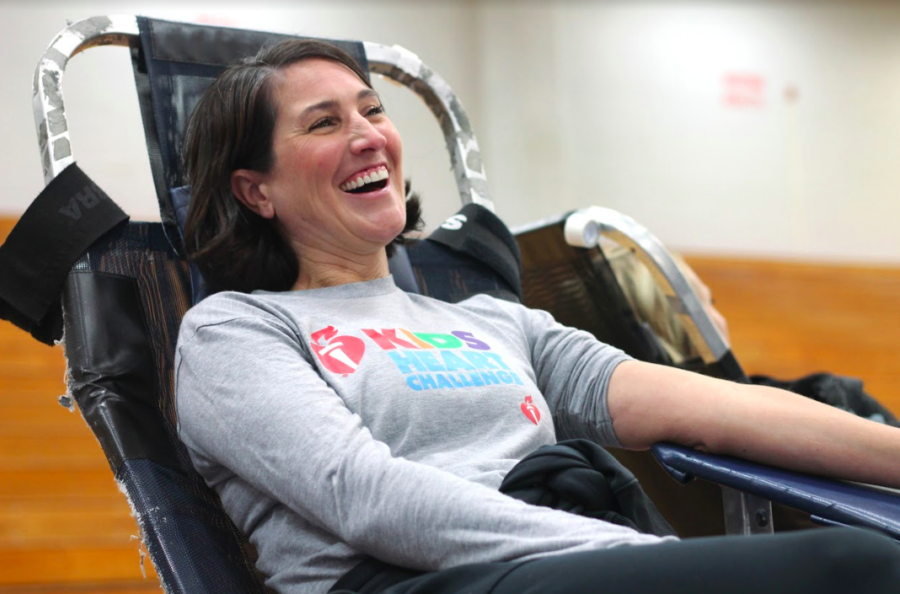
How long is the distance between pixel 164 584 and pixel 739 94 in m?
4.76

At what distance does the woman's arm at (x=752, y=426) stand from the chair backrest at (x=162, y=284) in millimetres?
450

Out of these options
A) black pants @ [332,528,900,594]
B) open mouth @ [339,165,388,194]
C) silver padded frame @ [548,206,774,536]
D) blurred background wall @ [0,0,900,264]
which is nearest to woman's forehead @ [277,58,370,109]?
open mouth @ [339,165,388,194]

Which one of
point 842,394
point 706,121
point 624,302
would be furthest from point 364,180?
point 706,121

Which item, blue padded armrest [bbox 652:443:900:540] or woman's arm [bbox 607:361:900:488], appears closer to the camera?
blue padded armrest [bbox 652:443:900:540]

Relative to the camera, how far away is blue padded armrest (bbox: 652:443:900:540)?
3.36 ft

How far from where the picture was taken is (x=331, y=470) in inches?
38.2

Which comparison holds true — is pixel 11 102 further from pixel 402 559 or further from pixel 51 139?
pixel 402 559

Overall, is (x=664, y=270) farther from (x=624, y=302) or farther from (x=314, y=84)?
(x=314, y=84)

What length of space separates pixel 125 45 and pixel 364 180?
0.52 m

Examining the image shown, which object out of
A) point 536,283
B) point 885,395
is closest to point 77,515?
point 536,283

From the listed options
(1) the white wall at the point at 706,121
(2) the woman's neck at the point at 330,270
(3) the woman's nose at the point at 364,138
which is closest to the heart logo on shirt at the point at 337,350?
(2) the woman's neck at the point at 330,270

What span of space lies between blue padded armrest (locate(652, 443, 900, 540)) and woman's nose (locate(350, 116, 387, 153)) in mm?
548

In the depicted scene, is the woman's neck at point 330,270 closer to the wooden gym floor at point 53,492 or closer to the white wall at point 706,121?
the wooden gym floor at point 53,492

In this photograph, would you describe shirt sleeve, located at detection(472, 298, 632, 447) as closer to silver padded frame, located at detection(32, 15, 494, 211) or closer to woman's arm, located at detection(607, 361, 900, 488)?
woman's arm, located at detection(607, 361, 900, 488)
